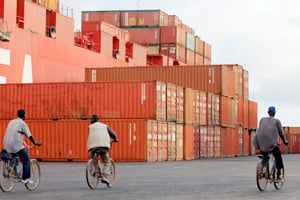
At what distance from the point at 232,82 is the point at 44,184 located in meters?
28.5

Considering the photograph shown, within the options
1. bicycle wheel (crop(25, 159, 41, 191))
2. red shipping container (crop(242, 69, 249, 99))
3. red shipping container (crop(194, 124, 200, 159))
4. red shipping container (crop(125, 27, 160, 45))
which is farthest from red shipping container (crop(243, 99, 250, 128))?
bicycle wheel (crop(25, 159, 41, 191))


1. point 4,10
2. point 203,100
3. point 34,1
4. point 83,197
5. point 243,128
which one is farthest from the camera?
point 243,128

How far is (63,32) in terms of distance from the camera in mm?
42062

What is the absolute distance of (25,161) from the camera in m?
12.2

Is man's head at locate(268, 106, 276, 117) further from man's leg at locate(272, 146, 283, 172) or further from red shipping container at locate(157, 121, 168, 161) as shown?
red shipping container at locate(157, 121, 168, 161)

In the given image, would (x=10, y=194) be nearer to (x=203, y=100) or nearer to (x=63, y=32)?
(x=203, y=100)

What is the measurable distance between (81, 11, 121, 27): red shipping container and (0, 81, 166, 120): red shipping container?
3600cm

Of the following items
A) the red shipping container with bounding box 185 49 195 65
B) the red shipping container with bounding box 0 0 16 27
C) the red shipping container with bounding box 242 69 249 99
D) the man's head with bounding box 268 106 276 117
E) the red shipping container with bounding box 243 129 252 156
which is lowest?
the red shipping container with bounding box 243 129 252 156

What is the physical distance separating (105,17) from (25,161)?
56.5 m

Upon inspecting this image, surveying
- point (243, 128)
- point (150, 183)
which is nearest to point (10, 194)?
point (150, 183)

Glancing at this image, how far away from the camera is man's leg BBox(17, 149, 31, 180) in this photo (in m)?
12.1

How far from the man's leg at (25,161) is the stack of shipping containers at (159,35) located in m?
46.9

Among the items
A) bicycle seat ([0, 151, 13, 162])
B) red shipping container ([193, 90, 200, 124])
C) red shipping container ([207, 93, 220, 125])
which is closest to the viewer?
bicycle seat ([0, 151, 13, 162])

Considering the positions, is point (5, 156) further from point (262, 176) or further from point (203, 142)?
point (203, 142)
